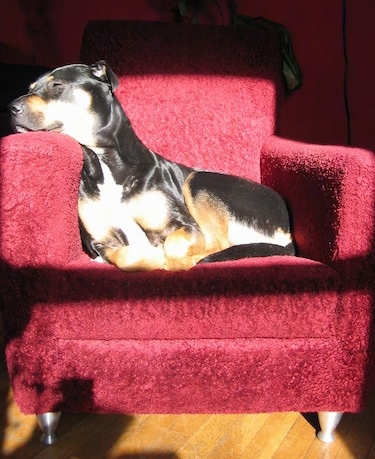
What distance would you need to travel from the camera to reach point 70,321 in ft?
4.38

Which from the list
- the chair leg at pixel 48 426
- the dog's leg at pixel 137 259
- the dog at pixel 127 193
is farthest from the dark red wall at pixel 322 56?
the chair leg at pixel 48 426

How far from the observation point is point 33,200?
1.30 m

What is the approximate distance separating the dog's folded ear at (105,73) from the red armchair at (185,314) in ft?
0.94

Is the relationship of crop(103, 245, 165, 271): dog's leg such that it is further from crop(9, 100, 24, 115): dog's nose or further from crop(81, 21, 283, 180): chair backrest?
crop(81, 21, 283, 180): chair backrest

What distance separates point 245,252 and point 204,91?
0.88 metres

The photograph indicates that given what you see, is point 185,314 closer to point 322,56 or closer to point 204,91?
point 204,91

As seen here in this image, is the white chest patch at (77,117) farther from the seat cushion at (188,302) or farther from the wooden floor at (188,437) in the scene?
the wooden floor at (188,437)

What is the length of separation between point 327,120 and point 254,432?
1641 mm

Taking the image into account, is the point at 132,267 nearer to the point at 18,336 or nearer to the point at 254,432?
the point at 18,336

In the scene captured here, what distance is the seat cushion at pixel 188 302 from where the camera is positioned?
130cm

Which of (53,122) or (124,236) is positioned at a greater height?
(53,122)

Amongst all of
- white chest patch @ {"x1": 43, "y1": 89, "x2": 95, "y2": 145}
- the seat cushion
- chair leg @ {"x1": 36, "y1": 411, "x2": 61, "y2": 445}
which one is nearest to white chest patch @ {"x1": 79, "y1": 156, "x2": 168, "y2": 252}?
white chest patch @ {"x1": 43, "y1": 89, "x2": 95, "y2": 145}

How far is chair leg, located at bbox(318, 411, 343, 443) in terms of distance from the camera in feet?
4.86

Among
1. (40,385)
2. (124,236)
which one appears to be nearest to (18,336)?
(40,385)
